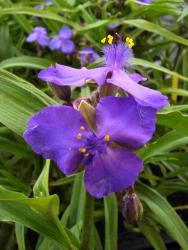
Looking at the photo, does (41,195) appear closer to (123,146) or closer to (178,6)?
(123,146)

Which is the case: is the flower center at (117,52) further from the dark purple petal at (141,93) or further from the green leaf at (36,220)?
the green leaf at (36,220)

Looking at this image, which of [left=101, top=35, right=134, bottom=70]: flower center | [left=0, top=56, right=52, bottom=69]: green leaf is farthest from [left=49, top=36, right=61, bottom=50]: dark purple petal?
[left=101, top=35, right=134, bottom=70]: flower center

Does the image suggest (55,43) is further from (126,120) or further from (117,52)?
(126,120)

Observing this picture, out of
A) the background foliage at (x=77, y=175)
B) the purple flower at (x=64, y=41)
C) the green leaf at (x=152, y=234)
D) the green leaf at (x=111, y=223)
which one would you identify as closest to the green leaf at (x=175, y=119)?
the background foliage at (x=77, y=175)

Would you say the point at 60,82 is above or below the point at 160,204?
above

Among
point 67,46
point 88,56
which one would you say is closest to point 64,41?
point 67,46

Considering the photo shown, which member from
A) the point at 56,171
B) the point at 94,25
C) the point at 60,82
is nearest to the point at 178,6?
the point at 94,25

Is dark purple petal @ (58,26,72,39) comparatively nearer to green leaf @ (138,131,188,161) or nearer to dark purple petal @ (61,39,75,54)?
dark purple petal @ (61,39,75,54)
